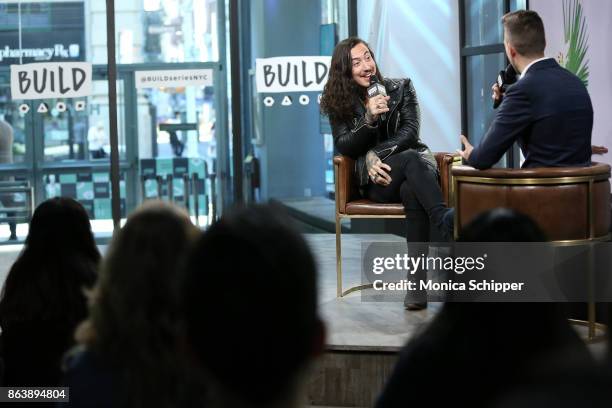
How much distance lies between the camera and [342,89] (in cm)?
477

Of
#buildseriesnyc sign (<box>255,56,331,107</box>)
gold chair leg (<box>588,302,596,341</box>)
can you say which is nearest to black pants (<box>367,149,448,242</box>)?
gold chair leg (<box>588,302,596,341</box>)

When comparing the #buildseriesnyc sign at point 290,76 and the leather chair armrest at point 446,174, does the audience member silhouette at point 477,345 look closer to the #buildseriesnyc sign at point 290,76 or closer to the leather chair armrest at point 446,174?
the leather chair armrest at point 446,174

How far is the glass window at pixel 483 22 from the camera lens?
6898mm

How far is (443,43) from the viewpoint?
24.0 feet

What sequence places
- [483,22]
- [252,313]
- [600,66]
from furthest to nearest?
1. [483,22]
2. [600,66]
3. [252,313]

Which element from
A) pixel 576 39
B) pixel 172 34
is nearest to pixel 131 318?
pixel 576 39

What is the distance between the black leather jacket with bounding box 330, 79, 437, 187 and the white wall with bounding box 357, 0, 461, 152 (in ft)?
8.16

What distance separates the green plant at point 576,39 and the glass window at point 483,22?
1.10m

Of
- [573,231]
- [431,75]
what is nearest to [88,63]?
[431,75]

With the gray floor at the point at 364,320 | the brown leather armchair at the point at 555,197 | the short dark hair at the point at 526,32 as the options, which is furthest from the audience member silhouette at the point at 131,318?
the short dark hair at the point at 526,32

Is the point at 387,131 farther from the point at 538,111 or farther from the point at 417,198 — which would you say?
the point at 538,111

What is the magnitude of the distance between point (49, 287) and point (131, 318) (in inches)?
33.3

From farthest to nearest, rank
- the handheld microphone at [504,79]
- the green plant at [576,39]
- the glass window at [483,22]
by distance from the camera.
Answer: the glass window at [483,22] < the green plant at [576,39] < the handheld microphone at [504,79]

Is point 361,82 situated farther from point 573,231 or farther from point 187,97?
point 187,97
